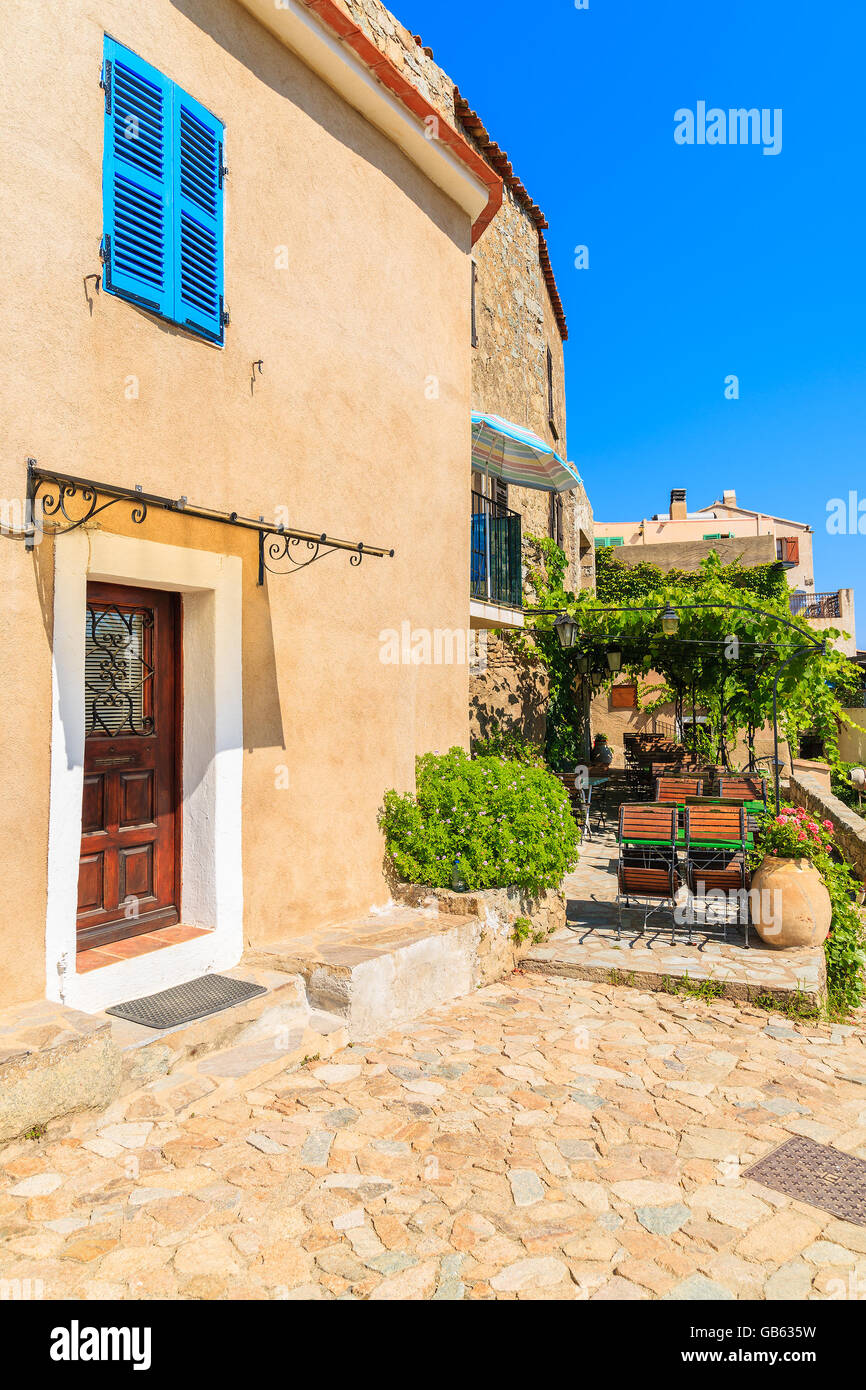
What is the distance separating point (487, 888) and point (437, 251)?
5947 mm

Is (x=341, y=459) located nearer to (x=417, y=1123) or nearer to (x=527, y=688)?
(x=417, y=1123)

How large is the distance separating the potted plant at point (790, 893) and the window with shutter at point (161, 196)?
19.6 ft

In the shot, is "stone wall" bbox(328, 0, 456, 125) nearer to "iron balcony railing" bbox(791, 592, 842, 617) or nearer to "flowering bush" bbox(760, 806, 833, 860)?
"flowering bush" bbox(760, 806, 833, 860)

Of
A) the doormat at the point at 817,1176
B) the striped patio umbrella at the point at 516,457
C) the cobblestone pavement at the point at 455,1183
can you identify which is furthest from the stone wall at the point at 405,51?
the doormat at the point at 817,1176

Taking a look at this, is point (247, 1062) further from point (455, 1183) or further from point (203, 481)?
point (203, 481)

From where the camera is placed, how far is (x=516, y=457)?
10961 mm

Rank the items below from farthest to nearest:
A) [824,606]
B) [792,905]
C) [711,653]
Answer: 1. [824,606]
2. [711,653]
3. [792,905]

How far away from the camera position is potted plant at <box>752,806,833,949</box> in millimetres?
6980

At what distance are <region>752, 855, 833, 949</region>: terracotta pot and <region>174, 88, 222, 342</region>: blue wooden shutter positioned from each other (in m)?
6.01

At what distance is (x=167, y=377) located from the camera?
4.98 meters

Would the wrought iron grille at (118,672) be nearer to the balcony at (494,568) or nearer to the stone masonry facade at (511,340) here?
the balcony at (494,568)

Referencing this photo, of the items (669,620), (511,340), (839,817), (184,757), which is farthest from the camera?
(839,817)

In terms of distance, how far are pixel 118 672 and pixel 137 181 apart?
2845 millimetres

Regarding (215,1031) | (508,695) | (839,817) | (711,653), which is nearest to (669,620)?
(711,653)
